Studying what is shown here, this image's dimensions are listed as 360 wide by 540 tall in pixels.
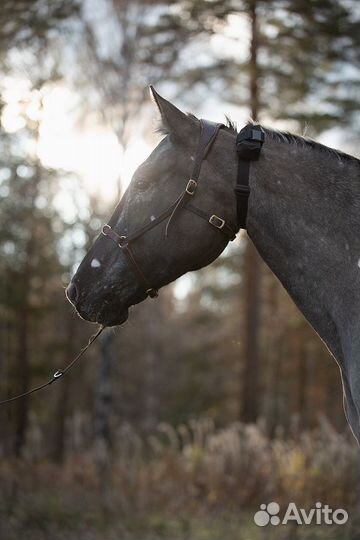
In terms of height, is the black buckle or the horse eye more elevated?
the black buckle

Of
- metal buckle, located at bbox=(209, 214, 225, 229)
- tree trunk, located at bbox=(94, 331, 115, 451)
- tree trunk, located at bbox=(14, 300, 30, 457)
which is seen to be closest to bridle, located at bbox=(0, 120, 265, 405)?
metal buckle, located at bbox=(209, 214, 225, 229)

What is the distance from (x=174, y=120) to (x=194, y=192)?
41 cm

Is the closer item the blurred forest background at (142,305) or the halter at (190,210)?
the halter at (190,210)

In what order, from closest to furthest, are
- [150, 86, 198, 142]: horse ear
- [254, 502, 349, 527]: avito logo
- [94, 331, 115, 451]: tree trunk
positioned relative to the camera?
[150, 86, 198, 142]: horse ear → [254, 502, 349, 527]: avito logo → [94, 331, 115, 451]: tree trunk

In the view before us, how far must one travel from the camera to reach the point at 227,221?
11.0ft

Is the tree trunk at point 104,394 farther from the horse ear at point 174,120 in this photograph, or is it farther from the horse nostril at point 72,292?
the horse ear at point 174,120

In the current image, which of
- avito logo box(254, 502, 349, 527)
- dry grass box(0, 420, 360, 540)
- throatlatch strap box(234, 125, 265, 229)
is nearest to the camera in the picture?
throatlatch strap box(234, 125, 265, 229)

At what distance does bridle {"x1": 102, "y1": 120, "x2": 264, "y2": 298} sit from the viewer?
3260 millimetres

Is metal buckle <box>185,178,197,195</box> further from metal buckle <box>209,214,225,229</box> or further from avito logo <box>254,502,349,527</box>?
avito logo <box>254,502,349,527</box>

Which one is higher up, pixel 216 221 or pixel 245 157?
pixel 245 157

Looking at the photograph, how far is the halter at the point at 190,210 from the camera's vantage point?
3.30m

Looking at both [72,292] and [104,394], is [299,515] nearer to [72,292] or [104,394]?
[72,292]

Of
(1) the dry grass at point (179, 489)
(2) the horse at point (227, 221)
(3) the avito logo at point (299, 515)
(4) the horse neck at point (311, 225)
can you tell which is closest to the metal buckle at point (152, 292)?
(2) the horse at point (227, 221)

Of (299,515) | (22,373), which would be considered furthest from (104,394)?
(299,515)
